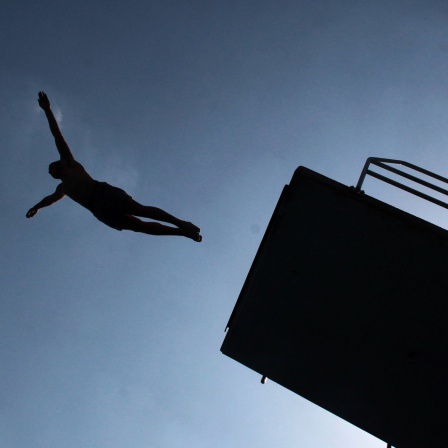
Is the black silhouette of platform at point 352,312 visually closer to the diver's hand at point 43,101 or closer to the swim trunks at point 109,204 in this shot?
the swim trunks at point 109,204

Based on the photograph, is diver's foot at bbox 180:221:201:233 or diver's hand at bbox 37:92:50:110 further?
diver's hand at bbox 37:92:50:110

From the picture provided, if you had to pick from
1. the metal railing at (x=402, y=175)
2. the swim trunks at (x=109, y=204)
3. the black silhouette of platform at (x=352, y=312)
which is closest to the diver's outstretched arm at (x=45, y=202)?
the swim trunks at (x=109, y=204)

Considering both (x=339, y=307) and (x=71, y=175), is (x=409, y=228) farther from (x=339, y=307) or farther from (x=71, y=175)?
(x=71, y=175)

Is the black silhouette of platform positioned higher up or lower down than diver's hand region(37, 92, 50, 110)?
lower down

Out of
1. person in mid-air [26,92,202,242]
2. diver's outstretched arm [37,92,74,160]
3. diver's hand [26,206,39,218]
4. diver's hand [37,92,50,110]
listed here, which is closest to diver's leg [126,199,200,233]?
person in mid-air [26,92,202,242]

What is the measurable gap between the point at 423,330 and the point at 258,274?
2.23m

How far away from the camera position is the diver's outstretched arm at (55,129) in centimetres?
614

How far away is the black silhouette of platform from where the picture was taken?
4.61 metres

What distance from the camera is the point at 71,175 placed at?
19.7 ft

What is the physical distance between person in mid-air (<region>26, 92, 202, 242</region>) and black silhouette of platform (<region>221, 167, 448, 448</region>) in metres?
1.35

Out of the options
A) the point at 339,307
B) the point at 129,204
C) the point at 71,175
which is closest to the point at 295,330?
the point at 339,307

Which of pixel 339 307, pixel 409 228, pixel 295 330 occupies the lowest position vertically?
pixel 295 330

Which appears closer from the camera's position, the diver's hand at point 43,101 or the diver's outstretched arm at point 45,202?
the diver's hand at point 43,101

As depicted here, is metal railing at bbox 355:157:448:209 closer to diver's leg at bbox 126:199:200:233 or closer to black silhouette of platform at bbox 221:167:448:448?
black silhouette of platform at bbox 221:167:448:448
